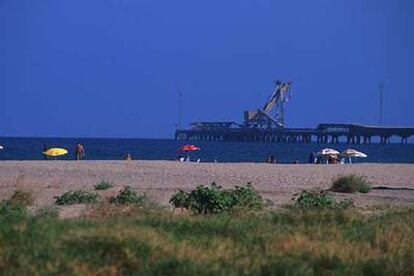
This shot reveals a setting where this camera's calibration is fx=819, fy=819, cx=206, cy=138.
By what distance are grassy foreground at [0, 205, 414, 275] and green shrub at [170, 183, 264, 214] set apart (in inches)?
117

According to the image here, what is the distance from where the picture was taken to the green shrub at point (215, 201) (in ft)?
36.3

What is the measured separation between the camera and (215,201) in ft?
36.6

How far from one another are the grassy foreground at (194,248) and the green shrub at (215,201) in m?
2.97

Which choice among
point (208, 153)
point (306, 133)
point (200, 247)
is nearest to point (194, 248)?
point (200, 247)

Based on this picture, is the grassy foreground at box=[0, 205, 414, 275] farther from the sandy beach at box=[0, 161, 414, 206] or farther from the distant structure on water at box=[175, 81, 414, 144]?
the distant structure on water at box=[175, 81, 414, 144]

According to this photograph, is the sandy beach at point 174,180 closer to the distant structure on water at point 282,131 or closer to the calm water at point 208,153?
the calm water at point 208,153

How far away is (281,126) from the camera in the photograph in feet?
400

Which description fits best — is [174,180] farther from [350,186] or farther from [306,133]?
[306,133]

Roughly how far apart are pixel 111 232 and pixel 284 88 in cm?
10911

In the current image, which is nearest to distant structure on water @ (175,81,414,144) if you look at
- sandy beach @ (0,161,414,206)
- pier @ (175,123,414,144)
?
pier @ (175,123,414,144)

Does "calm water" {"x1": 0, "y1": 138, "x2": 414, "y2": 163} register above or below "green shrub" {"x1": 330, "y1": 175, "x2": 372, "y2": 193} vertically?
above

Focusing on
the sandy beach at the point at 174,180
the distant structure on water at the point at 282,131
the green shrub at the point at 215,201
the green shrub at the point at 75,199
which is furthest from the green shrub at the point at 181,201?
the distant structure on water at the point at 282,131

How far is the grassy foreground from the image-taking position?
5.82m

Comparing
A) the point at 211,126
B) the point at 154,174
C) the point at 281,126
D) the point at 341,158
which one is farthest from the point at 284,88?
the point at 154,174
